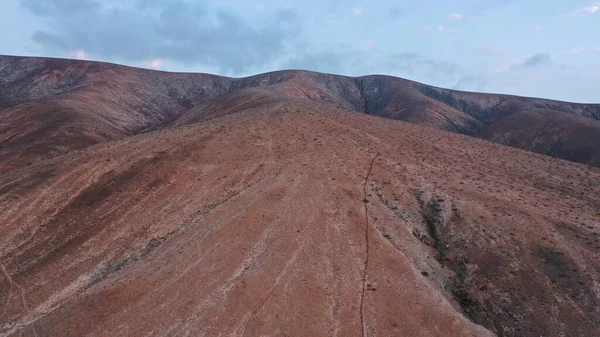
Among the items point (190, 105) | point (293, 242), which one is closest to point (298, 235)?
point (293, 242)

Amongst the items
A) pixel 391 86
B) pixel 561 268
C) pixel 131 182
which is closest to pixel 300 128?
pixel 131 182

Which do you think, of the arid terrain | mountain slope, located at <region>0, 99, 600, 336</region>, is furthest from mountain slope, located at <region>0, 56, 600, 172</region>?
mountain slope, located at <region>0, 99, 600, 336</region>

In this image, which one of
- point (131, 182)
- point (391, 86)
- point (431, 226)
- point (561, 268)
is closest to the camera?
point (561, 268)

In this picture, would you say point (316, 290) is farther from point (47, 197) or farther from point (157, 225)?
point (47, 197)

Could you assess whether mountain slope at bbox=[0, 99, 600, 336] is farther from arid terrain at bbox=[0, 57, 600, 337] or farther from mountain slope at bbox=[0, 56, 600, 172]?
mountain slope at bbox=[0, 56, 600, 172]

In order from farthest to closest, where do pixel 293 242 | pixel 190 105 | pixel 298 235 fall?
pixel 190 105, pixel 298 235, pixel 293 242

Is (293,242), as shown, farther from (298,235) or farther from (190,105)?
(190,105)
